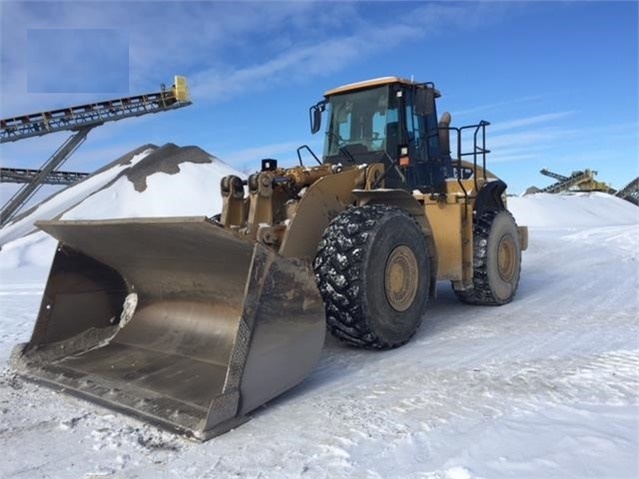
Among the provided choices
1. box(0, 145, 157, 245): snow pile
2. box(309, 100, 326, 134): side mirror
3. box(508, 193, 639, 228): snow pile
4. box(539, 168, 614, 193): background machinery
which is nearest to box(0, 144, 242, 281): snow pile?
box(0, 145, 157, 245): snow pile

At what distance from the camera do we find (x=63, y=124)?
65.4ft

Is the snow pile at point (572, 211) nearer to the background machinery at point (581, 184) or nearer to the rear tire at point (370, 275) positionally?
the background machinery at point (581, 184)

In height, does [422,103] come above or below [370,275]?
above

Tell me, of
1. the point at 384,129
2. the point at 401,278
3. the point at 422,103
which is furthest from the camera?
the point at 384,129

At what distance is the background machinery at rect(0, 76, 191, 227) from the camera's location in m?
19.4

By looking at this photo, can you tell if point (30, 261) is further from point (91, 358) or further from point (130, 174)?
point (91, 358)

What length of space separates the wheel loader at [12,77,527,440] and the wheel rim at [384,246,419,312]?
2 cm

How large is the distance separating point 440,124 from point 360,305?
337 cm

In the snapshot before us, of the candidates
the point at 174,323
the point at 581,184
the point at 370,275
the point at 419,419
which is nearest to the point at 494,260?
the point at 370,275

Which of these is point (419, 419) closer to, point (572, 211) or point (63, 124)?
point (63, 124)

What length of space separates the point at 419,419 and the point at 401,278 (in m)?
1.63

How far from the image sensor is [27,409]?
141 inches

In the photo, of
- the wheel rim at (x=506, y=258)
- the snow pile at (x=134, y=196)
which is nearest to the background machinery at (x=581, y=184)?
the snow pile at (x=134, y=196)

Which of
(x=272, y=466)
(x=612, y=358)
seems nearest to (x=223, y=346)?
(x=272, y=466)
